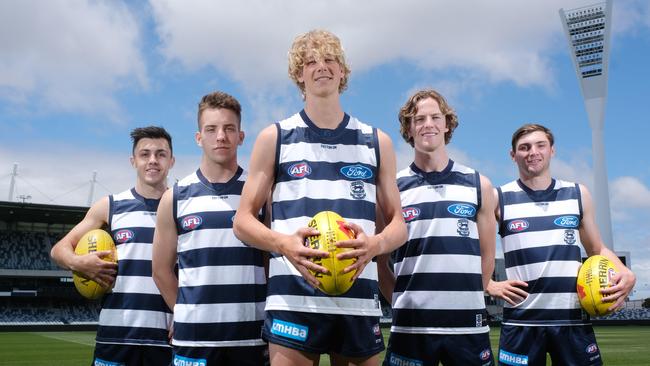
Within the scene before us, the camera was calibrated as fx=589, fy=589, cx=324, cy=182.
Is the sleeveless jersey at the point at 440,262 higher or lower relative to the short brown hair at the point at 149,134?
lower

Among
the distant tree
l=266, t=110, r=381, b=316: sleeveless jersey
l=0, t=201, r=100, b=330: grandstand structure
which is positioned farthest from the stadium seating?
the distant tree

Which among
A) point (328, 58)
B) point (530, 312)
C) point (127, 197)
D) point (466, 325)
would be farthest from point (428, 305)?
point (127, 197)

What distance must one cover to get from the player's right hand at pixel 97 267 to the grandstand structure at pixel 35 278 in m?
37.9

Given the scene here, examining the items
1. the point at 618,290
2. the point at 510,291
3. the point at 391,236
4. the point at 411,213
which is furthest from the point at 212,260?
the point at 618,290

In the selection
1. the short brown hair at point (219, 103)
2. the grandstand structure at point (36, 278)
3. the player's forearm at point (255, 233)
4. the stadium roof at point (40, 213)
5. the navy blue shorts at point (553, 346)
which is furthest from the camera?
the grandstand structure at point (36, 278)

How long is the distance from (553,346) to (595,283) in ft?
1.72

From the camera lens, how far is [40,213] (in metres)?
38.4

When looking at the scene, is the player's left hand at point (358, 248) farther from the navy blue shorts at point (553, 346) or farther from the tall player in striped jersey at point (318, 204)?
the navy blue shorts at point (553, 346)

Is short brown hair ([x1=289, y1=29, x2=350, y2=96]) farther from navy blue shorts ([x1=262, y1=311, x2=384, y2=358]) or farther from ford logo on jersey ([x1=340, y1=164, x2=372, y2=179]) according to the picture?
navy blue shorts ([x1=262, y1=311, x2=384, y2=358])

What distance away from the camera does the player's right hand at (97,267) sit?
13.5 ft

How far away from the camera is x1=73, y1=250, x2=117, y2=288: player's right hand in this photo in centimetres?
412

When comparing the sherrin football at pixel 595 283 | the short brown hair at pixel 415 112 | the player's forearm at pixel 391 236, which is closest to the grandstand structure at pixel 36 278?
the sherrin football at pixel 595 283

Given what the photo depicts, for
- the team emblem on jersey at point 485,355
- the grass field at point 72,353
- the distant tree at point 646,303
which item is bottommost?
→ the distant tree at point 646,303

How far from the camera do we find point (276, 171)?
275 centimetres
